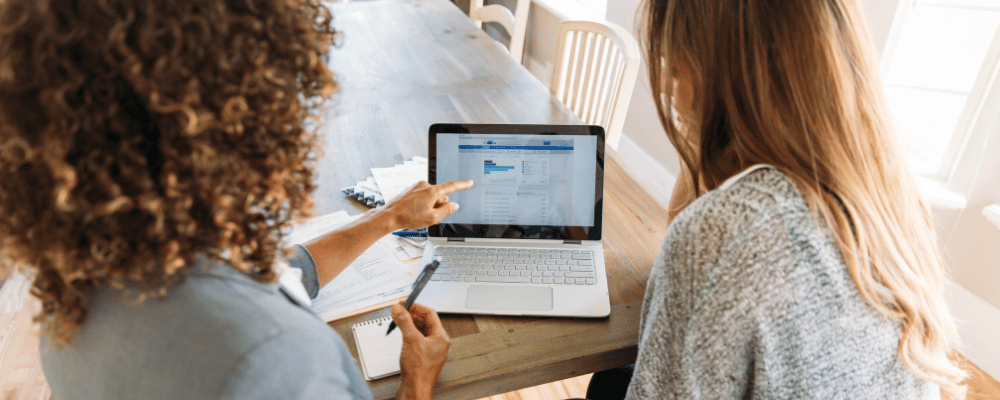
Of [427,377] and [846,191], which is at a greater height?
[846,191]

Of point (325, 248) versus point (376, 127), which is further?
point (376, 127)

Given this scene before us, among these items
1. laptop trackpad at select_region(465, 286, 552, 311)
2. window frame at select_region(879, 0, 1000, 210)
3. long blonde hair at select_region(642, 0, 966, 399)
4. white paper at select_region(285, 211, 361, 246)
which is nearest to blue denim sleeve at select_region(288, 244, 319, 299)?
white paper at select_region(285, 211, 361, 246)

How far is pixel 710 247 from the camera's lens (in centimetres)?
69

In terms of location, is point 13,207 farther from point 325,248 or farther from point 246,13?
point 325,248

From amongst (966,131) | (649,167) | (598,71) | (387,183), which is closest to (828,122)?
(387,183)

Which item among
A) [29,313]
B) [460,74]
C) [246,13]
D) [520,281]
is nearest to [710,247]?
[520,281]

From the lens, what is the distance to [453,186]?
41.6 inches

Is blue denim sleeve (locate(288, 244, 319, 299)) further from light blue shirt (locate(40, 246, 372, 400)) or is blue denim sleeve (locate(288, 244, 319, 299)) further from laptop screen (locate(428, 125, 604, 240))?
light blue shirt (locate(40, 246, 372, 400))

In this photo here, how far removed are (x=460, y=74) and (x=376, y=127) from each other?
49 cm

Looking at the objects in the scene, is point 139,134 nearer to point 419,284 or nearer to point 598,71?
point 419,284

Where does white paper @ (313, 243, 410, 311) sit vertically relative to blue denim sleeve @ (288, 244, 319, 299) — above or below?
below

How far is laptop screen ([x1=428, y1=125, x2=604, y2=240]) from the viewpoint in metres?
1.06

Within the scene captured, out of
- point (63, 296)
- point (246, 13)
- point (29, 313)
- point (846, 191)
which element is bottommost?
point (29, 313)

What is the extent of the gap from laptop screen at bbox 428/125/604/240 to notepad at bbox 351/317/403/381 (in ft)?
0.78
